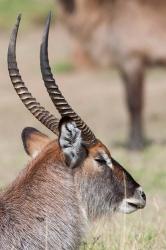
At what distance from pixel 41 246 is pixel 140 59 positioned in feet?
29.3

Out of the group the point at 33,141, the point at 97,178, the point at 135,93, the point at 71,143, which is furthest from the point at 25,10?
the point at 71,143

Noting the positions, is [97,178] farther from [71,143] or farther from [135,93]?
[135,93]

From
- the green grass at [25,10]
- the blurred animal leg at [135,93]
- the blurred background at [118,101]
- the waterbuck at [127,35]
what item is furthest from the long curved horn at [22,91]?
the green grass at [25,10]

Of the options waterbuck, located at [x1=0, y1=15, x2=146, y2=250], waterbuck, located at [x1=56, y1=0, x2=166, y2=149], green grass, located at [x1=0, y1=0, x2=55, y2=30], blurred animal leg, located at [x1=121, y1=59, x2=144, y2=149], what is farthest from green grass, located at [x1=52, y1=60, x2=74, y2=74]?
waterbuck, located at [x1=0, y1=15, x2=146, y2=250]

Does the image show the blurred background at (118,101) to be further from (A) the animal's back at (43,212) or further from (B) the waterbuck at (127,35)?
(A) the animal's back at (43,212)

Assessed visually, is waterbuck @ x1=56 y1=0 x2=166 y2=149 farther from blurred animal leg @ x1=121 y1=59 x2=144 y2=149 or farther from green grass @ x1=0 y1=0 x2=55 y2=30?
green grass @ x1=0 y1=0 x2=55 y2=30

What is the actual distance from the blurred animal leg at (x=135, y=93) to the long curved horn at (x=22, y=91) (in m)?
8.27

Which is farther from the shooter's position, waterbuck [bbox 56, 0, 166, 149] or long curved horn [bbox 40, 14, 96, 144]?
waterbuck [bbox 56, 0, 166, 149]

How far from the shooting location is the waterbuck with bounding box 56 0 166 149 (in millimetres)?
14172

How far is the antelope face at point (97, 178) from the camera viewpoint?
18.4ft

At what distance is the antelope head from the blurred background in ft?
0.99

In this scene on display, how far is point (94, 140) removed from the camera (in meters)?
5.78

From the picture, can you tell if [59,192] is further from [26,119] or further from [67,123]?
[26,119]

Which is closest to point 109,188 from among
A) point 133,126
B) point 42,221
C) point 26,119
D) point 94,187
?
point 94,187
